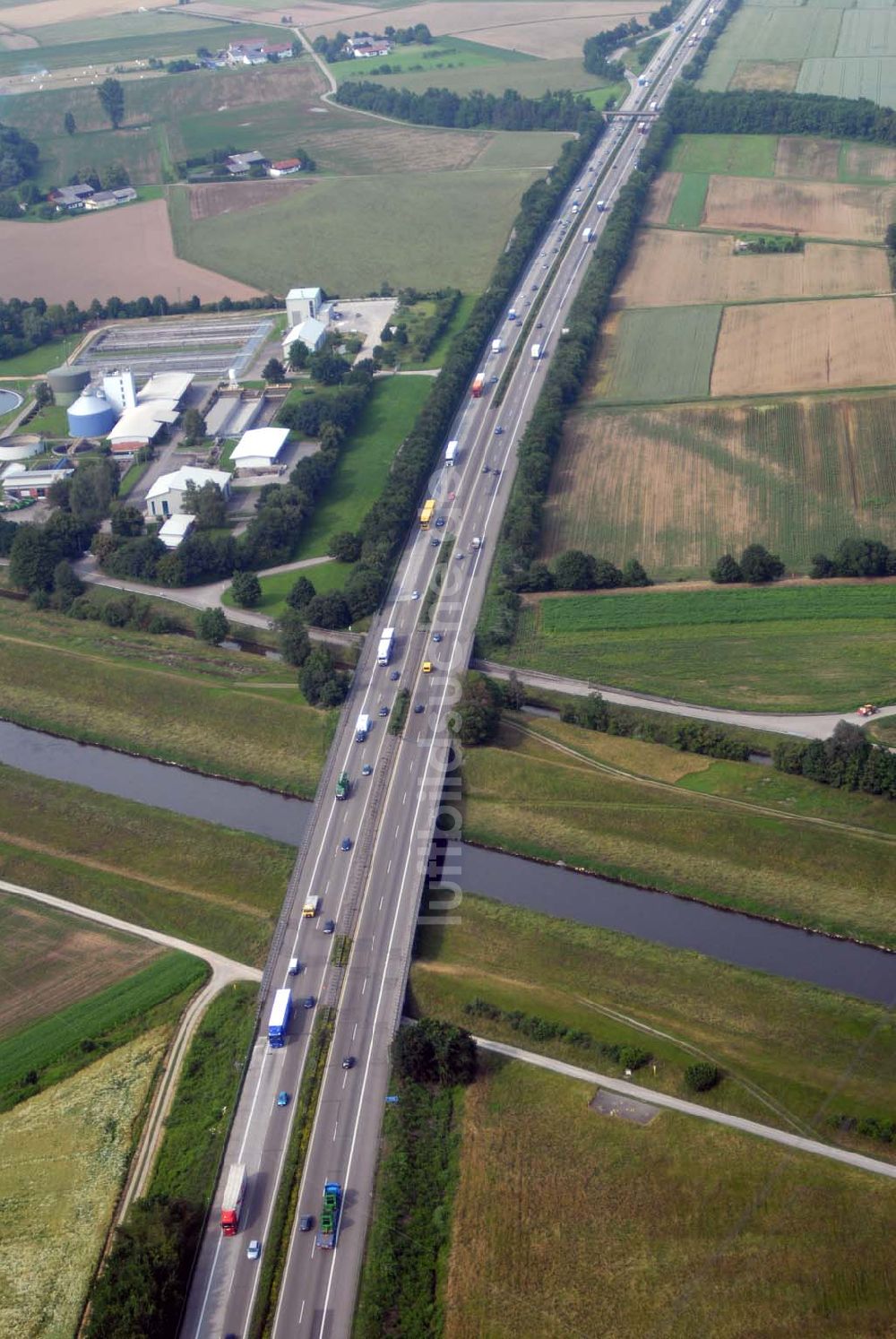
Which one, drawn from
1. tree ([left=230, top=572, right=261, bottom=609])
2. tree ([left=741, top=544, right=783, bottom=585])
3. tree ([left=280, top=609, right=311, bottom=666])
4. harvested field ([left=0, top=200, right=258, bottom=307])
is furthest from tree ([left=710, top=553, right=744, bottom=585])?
harvested field ([left=0, top=200, right=258, bottom=307])

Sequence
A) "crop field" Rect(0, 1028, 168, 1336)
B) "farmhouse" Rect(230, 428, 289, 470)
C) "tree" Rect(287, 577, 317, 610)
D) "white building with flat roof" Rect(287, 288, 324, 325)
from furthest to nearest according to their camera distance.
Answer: "white building with flat roof" Rect(287, 288, 324, 325), "farmhouse" Rect(230, 428, 289, 470), "tree" Rect(287, 577, 317, 610), "crop field" Rect(0, 1028, 168, 1336)

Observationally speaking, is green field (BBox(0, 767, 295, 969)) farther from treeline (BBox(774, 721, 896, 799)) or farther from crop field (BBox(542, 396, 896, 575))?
crop field (BBox(542, 396, 896, 575))

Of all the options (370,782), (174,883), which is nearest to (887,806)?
(370,782)

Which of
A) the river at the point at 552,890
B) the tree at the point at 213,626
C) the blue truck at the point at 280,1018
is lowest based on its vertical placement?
the river at the point at 552,890

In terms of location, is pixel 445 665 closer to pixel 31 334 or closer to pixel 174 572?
pixel 174 572

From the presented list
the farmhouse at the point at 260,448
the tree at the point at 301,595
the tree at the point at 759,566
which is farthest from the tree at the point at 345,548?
the tree at the point at 759,566

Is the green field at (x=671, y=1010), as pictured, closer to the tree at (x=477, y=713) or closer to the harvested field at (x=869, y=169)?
the tree at (x=477, y=713)

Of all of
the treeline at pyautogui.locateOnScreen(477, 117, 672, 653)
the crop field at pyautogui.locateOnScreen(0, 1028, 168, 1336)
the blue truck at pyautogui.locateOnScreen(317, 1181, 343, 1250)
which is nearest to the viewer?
the crop field at pyautogui.locateOnScreen(0, 1028, 168, 1336)
